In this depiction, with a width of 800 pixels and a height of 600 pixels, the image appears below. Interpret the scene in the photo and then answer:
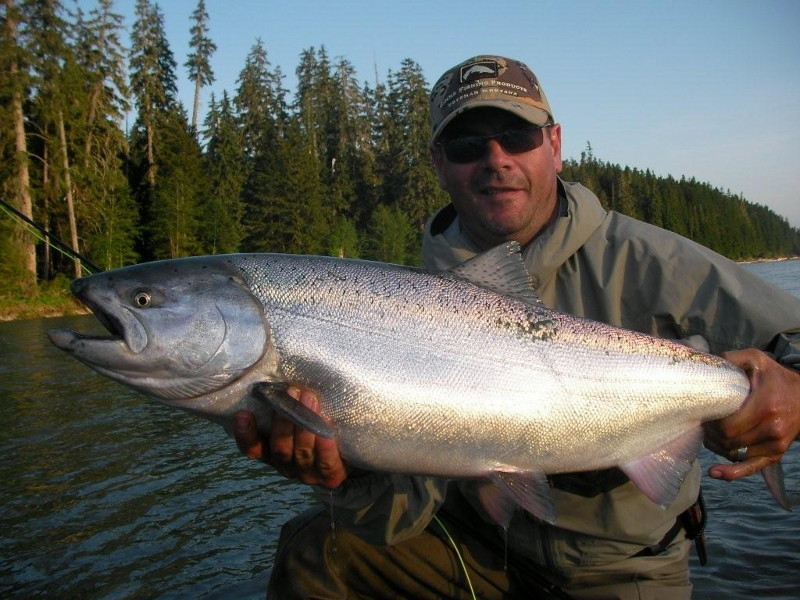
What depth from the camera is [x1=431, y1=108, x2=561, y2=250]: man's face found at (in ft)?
12.4

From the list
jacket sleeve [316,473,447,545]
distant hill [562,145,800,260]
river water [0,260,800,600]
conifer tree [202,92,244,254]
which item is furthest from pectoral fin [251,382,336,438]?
distant hill [562,145,800,260]

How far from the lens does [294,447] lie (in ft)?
9.27

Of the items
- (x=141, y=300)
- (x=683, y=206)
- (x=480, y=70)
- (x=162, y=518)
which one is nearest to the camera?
(x=141, y=300)

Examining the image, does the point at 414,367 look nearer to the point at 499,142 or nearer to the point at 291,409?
the point at 291,409

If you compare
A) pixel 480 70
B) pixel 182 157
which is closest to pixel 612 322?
pixel 480 70

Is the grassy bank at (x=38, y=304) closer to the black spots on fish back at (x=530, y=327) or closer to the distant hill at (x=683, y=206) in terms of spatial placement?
the black spots on fish back at (x=530, y=327)

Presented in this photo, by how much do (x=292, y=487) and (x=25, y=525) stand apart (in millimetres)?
2390

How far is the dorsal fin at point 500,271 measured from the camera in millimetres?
3049

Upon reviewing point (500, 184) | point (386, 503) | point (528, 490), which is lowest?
point (386, 503)

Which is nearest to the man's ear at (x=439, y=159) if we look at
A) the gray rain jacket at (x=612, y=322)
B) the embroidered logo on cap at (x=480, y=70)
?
the embroidered logo on cap at (x=480, y=70)

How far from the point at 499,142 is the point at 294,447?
2.09 meters

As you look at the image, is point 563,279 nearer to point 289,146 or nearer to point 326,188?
point 289,146

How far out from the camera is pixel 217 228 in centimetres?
4328

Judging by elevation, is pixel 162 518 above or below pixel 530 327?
below
